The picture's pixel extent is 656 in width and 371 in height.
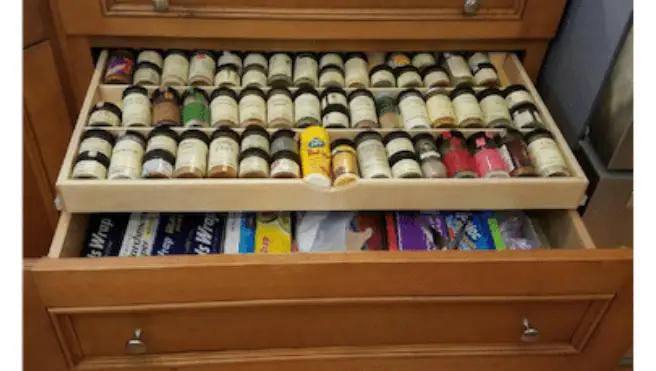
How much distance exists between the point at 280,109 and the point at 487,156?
1.19 ft

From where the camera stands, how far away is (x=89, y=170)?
90 cm

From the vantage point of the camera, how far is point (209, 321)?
0.90 meters

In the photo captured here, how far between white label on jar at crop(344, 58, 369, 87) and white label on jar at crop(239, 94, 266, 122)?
0.18 m

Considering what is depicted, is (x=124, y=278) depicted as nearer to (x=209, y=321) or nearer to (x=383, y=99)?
(x=209, y=321)

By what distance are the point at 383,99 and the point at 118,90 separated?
480 millimetres

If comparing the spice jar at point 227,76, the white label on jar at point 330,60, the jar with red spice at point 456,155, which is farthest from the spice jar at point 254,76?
the jar with red spice at point 456,155

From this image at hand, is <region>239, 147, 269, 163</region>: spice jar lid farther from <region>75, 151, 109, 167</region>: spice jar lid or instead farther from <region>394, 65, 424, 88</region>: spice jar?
<region>394, 65, 424, 88</region>: spice jar

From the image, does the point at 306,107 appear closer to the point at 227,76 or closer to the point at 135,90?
the point at 227,76

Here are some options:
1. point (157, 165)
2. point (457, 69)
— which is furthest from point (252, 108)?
point (457, 69)

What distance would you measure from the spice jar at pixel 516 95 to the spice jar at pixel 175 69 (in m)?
0.60

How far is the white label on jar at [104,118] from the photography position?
0.99m

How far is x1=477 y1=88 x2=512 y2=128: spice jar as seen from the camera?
1055 millimetres

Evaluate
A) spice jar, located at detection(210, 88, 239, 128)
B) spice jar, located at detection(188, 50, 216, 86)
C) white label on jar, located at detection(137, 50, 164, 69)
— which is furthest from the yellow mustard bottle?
white label on jar, located at detection(137, 50, 164, 69)

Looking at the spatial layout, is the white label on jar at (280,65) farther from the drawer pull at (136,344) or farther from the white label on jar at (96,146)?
the drawer pull at (136,344)
